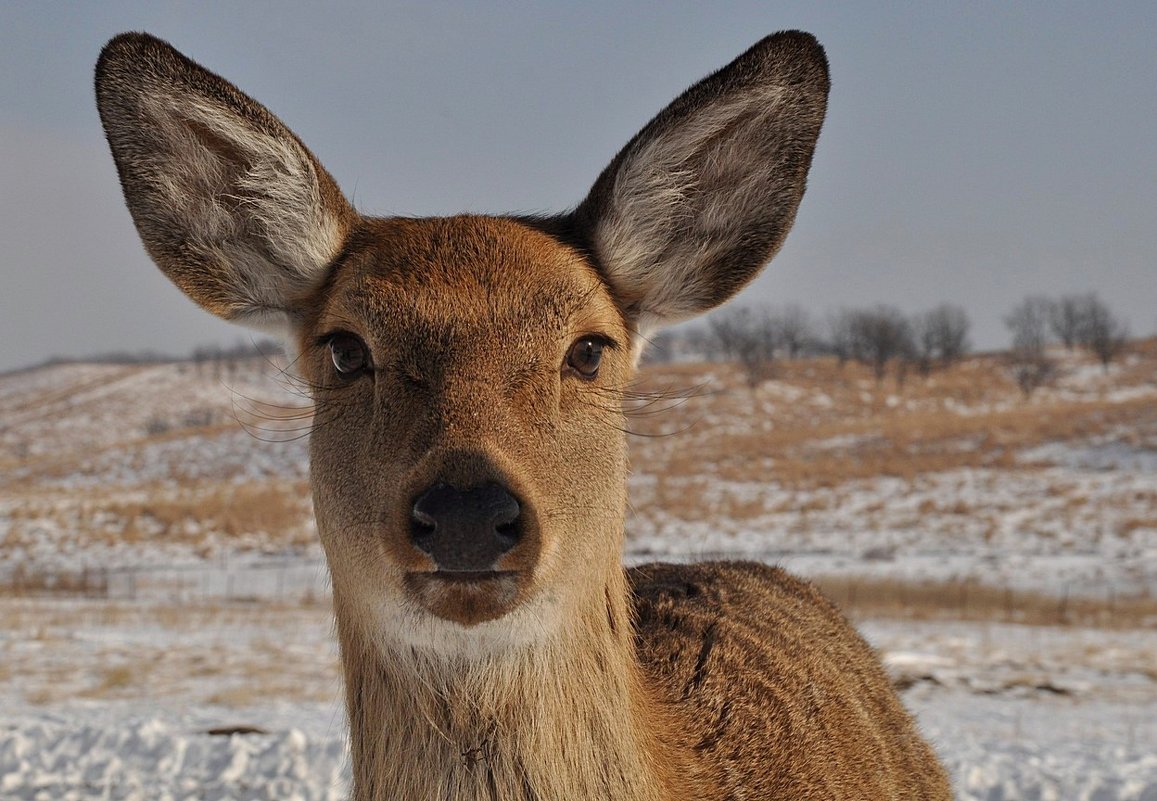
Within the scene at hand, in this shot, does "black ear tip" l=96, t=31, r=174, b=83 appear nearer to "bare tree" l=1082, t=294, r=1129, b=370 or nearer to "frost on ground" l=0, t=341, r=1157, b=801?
"frost on ground" l=0, t=341, r=1157, b=801

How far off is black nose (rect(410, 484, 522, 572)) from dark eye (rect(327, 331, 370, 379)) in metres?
0.81

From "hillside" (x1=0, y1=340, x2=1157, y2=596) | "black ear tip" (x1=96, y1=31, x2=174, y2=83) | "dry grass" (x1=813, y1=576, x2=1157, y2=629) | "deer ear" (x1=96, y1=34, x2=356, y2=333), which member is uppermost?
"black ear tip" (x1=96, y1=31, x2=174, y2=83)

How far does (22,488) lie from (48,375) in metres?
86.5

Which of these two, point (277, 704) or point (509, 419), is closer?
point (509, 419)

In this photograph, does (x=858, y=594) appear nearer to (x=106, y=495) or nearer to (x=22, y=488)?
(x=106, y=495)

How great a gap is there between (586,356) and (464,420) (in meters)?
0.69

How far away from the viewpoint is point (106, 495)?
4506 centimetres

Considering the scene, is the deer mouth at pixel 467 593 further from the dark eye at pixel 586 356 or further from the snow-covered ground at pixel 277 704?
the snow-covered ground at pixel 277 704

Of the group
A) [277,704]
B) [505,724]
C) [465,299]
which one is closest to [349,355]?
[465,299]

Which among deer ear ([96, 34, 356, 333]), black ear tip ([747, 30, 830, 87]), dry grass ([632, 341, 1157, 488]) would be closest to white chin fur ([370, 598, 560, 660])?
deer ear ([96, 34, 356, 333])

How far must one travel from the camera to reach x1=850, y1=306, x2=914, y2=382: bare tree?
9475 cm

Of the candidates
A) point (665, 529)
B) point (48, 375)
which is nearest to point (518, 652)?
point (665, 529)

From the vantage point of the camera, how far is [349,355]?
136 inches

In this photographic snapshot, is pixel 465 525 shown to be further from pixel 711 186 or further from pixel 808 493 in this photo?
pixel 808 493
